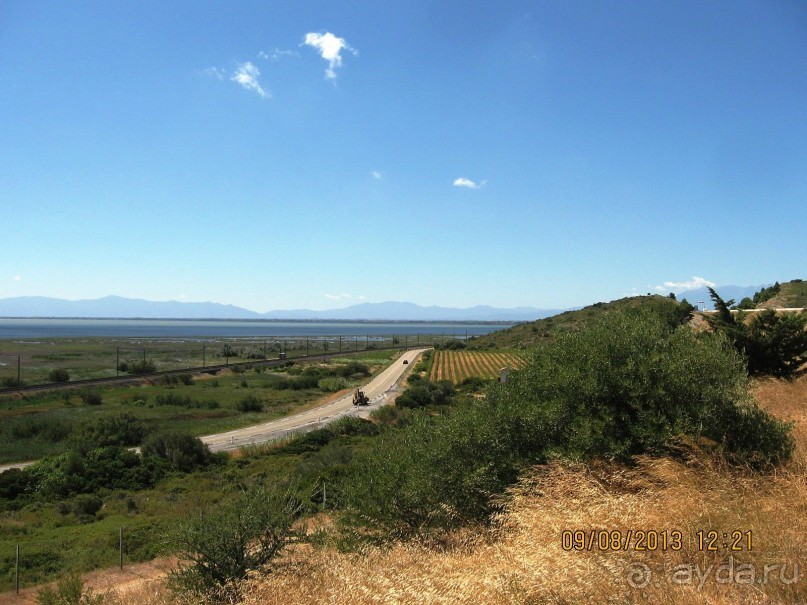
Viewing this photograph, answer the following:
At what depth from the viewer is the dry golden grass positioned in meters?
5.83

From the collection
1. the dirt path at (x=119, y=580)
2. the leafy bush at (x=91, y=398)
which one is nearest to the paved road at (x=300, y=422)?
the dirt path at (x=119, y=580)

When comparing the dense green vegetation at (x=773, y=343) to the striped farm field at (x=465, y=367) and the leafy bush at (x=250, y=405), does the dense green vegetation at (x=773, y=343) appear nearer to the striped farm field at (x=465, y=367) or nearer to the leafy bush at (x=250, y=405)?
the striped farm field at (x=465, y=367)

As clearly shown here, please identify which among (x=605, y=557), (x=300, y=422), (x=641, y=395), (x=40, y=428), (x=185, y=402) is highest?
(x=641, y=395)

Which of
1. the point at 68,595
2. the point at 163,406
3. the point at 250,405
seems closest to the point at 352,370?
the point at 250,405

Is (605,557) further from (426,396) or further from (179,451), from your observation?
(426,396)

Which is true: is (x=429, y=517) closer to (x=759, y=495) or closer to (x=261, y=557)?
(x=261, y=557)

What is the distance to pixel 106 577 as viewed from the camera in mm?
16125

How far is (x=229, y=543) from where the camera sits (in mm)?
11781

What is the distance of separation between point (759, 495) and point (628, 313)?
699cm

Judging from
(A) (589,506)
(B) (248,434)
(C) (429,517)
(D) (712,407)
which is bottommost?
(B) (248,434)

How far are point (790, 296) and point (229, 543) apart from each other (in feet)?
242

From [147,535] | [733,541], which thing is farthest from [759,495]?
[147,535]

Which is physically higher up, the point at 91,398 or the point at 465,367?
the point at 465,367

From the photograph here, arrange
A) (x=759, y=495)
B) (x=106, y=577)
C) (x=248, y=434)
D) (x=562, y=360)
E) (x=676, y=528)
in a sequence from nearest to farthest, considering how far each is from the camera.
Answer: (x=676, y=528)
(x=759, y=495)
(x=562, y=360)
(x=106, y=577)
(x=248, y=434)
